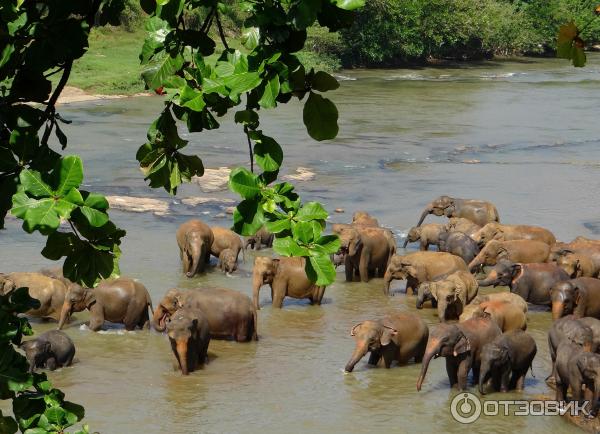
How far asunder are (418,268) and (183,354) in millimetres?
4158

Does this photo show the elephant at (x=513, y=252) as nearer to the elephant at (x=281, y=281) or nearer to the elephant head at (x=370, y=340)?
the elephant at (x=281, y=281)

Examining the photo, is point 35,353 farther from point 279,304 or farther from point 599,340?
point 599,340

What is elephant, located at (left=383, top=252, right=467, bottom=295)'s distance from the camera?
511 inches

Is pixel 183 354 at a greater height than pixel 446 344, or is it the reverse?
pixel 446 344

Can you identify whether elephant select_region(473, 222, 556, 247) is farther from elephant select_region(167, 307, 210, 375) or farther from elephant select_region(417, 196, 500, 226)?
elephant select_region(167, 307, 210, 375)

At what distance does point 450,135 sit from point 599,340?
710 inches

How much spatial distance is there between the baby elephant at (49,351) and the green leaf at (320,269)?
7132mm

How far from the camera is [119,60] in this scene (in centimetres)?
3622

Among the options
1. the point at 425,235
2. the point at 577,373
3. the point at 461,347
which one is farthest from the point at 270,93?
the point at 425,235

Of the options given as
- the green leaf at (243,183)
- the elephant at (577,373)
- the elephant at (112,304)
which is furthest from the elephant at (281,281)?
the green leaf at (243,183)

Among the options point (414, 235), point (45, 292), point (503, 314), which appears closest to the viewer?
point (503, 314)

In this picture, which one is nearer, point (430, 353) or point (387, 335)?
point (430, 353)

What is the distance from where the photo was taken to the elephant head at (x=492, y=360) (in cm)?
925

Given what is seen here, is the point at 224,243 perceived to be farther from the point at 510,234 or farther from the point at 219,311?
the point at 510,234
